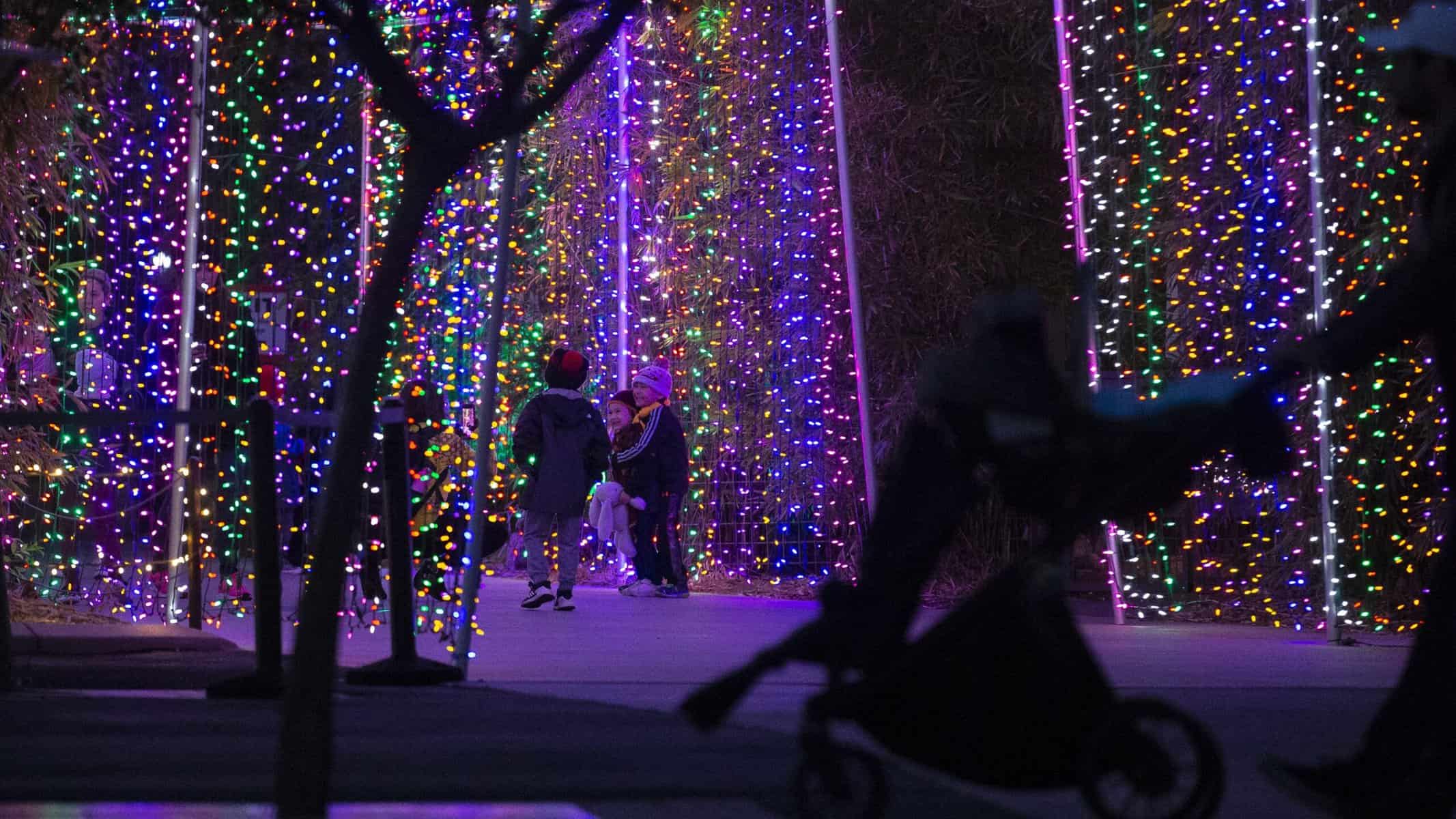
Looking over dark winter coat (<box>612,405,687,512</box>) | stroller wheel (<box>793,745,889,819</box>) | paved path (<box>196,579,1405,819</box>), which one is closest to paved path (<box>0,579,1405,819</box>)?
paved path (<box>196,579,1405,819</box>)

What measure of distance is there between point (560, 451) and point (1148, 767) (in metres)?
10.7

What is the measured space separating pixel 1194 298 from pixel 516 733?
29.6 ft

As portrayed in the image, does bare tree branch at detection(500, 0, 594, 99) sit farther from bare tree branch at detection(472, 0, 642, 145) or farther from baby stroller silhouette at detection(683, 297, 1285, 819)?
baby stroller silhouette at detection(683, 297, 1285, 819)

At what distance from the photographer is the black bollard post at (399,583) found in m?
8.80

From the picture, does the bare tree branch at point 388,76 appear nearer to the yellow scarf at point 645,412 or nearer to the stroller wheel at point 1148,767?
the stroller wheel at point 1148,767

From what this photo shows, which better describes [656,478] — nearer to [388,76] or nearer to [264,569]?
[264,569]

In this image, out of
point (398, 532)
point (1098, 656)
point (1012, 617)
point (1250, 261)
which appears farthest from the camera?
point (1250, 261)

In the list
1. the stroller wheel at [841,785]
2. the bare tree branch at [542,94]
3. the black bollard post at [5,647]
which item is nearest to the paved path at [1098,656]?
the stroller wheel at [841,785]

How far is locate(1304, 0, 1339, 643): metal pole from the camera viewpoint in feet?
37.8

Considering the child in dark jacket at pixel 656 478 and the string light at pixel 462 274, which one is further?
the child in dark jacket at pixel 656 478

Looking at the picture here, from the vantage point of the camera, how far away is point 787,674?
9.87 metres

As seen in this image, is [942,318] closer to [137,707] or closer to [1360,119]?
[1360,119]

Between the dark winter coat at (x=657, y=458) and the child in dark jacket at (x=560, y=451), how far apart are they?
161 cm

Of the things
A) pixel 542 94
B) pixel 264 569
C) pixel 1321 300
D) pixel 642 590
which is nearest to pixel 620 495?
pixel 642 590
